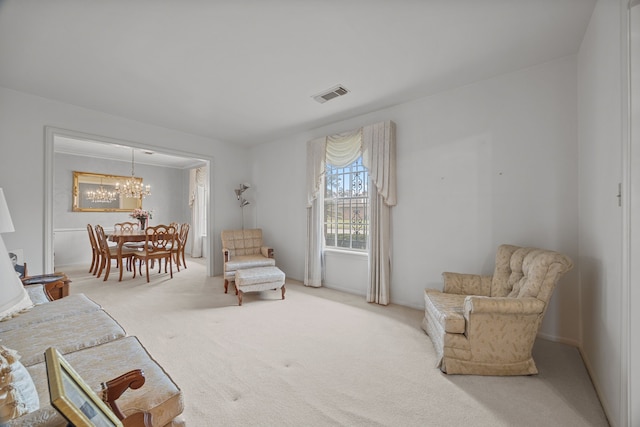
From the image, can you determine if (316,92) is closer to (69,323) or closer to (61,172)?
(69,323)

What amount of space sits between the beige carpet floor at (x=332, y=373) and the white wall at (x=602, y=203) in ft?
0.88

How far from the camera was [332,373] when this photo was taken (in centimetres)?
210

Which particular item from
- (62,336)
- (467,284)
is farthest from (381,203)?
(62,336)

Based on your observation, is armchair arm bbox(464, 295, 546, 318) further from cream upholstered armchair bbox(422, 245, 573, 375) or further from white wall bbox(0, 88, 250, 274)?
white wall bbox(0, 88, 250, 274)

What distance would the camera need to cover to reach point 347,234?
441cm

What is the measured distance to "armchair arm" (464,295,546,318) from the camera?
1.95 metres

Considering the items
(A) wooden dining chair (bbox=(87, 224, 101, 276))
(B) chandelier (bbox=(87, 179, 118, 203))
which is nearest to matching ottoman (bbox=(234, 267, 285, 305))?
(A) wooden dining chair (bbox=(87, 224, 101, 276))

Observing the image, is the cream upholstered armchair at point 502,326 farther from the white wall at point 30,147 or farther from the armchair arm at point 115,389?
the white wall at point 30,147

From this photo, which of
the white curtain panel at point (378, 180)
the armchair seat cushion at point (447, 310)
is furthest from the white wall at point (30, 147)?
the armchair seat cushion at point (447, 310)

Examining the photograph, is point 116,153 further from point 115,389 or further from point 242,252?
point 115,389

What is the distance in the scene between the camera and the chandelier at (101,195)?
21.8ft

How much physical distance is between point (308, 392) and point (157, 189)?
25.5 feet

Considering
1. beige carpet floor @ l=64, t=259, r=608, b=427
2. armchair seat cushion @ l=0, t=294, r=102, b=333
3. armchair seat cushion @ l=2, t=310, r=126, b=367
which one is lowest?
beige carpet floor @ l=64, t=259, r=608, b=427

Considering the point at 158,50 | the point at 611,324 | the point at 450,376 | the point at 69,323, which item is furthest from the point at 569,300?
the point at 158,50
